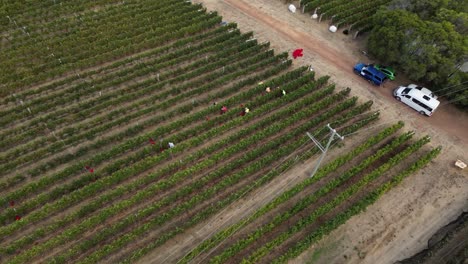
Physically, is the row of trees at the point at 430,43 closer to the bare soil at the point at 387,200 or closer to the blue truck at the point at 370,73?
the blue truck at the point at 370,73

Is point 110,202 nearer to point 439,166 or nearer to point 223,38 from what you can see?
point 223,38

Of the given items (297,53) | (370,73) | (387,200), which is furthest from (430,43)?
(387,200)

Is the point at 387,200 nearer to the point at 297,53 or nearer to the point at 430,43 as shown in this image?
the point at 430,43

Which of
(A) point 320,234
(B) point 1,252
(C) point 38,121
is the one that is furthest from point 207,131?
(B) point 1,252

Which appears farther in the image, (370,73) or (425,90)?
(370,73)

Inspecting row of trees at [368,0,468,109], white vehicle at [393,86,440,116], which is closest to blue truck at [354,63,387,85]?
row of trees at [368,0,468,109]

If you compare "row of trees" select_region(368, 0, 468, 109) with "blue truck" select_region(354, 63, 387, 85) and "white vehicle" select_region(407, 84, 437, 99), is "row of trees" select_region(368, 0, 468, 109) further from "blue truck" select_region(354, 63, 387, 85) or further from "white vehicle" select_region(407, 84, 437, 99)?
"blue truck" select_region(354, 63, 387, 85)
